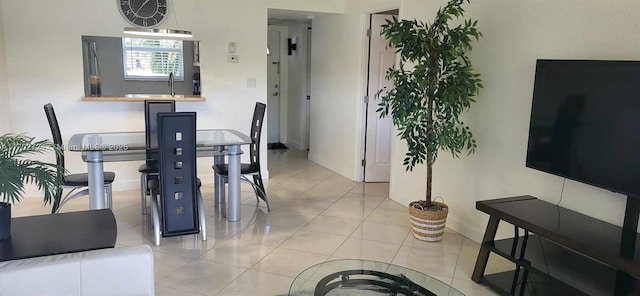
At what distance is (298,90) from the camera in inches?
293

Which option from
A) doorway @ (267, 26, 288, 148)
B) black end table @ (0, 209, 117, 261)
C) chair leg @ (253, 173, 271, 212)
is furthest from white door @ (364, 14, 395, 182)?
black end table @ (0, 209, 117, 261)

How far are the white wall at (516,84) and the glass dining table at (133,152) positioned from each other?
1.74 m

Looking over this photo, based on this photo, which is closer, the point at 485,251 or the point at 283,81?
the point at 485,251

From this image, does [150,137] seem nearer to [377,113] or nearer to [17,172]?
[17,172]

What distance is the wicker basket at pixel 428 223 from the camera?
3479mm

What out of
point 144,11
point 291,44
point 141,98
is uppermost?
point 144,11

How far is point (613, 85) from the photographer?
227 cm

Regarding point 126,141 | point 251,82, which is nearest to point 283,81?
point 251,82

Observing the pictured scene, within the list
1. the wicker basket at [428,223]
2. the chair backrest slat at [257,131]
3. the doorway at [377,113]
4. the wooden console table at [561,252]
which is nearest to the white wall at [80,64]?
the doorway at [377,113]

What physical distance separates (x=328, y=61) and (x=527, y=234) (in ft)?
12.4

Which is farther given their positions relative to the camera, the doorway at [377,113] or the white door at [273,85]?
the white door at [273,85]

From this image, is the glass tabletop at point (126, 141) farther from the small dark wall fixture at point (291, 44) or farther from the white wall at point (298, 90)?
the small dark wall fixture at point (291, 44)

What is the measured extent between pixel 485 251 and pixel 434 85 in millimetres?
1197

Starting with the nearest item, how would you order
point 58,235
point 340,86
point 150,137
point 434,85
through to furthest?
point 58,235
point 434,85
point 150,137
point 340,86
